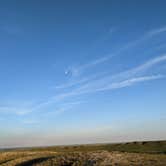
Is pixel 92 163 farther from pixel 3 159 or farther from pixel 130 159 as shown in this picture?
pixel 3 159

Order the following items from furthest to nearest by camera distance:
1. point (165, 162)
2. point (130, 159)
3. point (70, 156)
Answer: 1. point (70, 156)
2. point (130, 159)
3. point (165, 162)

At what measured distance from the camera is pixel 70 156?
39969mm

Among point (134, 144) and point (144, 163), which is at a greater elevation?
point (134, 144)

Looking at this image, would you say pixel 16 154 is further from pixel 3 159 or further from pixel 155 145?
pixel 155 145

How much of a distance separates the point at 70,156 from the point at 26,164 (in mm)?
7191

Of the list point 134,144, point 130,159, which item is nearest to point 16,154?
point 130,159

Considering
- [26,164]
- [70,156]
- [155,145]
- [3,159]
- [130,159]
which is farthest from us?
[155,145]

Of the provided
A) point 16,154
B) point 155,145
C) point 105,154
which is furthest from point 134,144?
point 105,154

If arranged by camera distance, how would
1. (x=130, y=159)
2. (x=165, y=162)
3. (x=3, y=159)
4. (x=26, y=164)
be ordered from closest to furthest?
(x=165, y=162), (x=130, y=159), (x=26, y=164), (x=3, y=159)

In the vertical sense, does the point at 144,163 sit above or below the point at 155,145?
below

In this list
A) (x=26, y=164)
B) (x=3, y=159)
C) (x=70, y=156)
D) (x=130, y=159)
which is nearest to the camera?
(x=130, y=159)

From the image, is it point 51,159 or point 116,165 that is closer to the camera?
point 116,165

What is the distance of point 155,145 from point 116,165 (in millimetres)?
48776

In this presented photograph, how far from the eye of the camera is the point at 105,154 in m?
39.1
